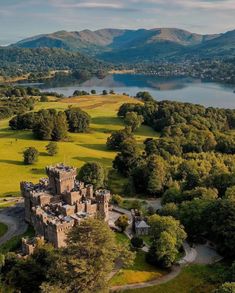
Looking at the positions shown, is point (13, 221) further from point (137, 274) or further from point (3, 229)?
point (137, 274)

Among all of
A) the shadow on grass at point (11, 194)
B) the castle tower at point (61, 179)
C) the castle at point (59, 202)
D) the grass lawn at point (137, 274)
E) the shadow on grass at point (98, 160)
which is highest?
the castle tower at point (61, 179)

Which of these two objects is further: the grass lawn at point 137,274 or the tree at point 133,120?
the tree at point 133,120

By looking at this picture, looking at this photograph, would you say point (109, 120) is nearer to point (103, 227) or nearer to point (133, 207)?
point (133, 207)

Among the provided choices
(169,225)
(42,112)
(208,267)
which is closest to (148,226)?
(169,225)

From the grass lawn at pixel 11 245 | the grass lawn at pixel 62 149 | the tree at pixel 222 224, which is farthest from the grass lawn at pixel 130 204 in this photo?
the grass lawn at pixel 11 245

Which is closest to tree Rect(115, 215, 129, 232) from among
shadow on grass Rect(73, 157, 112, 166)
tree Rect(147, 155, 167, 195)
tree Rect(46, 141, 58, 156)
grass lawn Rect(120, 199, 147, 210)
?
grass lawn Rect(120, 199, 147, 210)

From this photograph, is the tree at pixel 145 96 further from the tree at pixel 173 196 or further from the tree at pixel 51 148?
the tree at pixel 173 196
